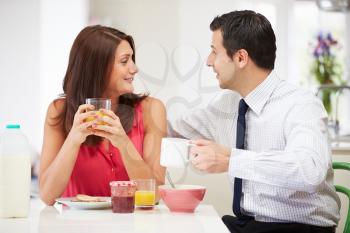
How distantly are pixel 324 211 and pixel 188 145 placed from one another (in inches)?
20.0

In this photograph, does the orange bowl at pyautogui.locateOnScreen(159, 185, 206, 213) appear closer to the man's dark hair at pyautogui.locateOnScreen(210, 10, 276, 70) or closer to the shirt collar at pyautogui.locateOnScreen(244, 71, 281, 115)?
the shirt collar at pyautogui.locateOnScreen(244, 71, 281, 115)

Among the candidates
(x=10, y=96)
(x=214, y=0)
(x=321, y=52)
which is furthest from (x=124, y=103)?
(x=321, y=52)

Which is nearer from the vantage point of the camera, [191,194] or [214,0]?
[191,194]

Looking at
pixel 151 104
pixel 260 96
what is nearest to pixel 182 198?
pixel 260 96

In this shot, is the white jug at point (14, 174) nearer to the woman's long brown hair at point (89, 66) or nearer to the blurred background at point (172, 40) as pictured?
the woman's long brown hair at point (89, 66)

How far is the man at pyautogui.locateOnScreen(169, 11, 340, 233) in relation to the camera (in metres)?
1.70

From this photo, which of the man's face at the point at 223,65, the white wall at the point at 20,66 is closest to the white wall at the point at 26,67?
the white wall at the point at 20,66

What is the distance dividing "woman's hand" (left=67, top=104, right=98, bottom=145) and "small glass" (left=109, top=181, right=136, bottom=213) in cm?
22

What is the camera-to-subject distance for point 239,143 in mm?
1981

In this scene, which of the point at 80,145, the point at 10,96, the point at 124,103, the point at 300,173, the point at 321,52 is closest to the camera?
the point at 300,173

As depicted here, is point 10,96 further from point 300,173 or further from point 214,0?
point 300,173

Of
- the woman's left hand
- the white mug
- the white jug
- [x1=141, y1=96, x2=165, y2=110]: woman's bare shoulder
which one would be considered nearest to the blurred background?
[x1=141, y1=96, x2=165, y2=110]: woman's bare shoulder

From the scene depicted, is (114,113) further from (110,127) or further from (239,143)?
(239,143)

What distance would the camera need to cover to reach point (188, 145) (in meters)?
1.71
